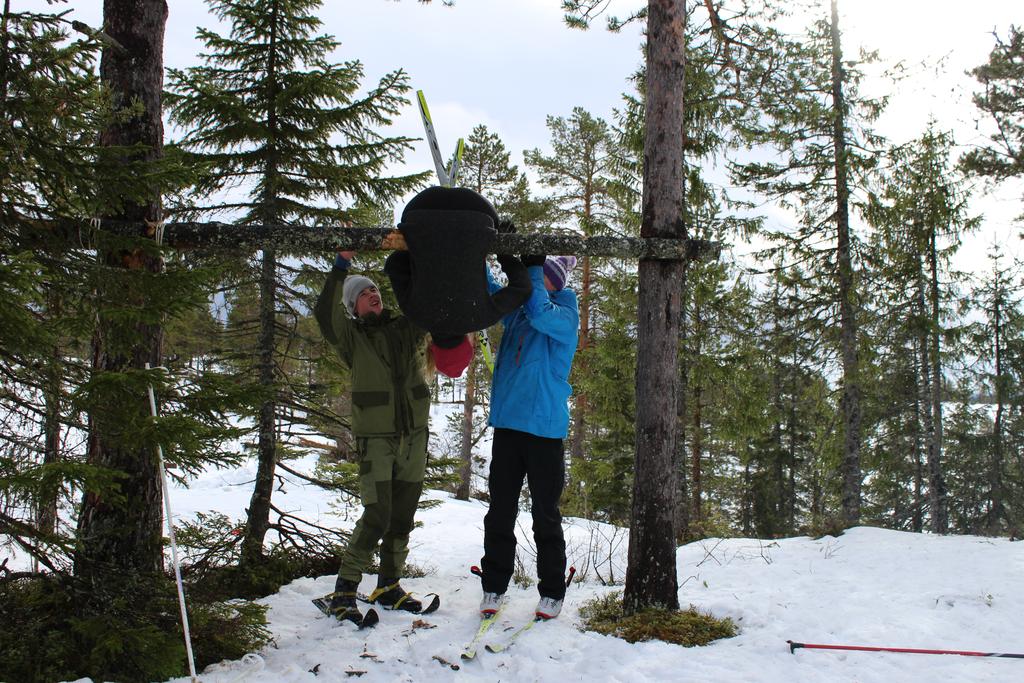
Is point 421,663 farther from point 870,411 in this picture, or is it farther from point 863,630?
point 870,411

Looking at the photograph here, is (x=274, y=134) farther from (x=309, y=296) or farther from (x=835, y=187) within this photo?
(x=835, y=187)

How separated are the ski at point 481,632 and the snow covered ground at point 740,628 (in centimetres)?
5

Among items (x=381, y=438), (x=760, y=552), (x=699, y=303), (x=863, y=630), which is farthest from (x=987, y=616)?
(x=699, y=303)

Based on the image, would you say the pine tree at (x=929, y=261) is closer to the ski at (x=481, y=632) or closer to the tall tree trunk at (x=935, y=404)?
the tall tree trunk at (x=935, y=404)

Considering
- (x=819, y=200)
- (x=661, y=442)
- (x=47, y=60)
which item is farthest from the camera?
(x=819, y=200)

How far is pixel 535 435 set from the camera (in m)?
4.53

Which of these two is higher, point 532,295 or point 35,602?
point 532,295

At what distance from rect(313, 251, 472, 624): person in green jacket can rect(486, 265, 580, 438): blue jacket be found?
63 cm

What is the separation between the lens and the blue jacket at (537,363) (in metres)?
4.46

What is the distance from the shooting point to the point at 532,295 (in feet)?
14.3

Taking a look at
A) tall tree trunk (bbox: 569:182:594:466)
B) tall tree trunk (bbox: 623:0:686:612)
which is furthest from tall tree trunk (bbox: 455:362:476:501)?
tall tree trunk (bbox: 623:0:686:612)

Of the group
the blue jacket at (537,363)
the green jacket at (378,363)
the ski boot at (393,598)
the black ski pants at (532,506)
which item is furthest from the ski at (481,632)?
the green jacket at (378,363)

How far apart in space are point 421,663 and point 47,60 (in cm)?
384

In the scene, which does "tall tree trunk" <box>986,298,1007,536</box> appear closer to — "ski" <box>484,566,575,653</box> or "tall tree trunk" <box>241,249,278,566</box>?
"ski" <box>484,566,575,653</box>
